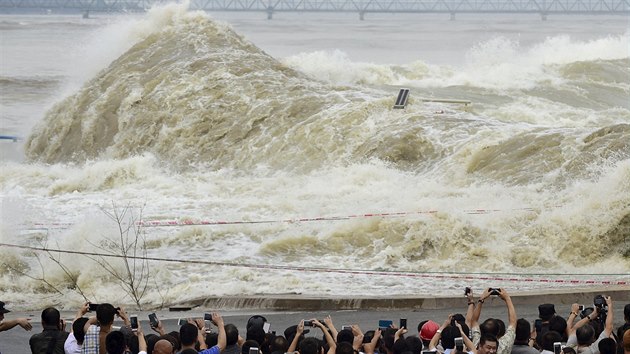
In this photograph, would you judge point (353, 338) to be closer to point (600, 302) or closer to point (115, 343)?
point (115, 343)

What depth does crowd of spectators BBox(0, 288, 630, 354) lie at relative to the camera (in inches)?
333

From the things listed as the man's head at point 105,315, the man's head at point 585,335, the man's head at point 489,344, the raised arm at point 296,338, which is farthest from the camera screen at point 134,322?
the man's head at point 585,335

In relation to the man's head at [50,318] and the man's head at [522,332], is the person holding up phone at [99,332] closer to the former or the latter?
the man's head at [50,318]

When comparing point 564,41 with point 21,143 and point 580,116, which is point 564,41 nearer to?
point 580,116

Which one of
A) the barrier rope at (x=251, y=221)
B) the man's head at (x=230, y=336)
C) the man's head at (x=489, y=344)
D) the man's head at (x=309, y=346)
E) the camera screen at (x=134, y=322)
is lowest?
the barrier rope at (x=251, y=221)

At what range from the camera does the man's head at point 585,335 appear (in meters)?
8.82

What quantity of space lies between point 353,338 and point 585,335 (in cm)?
151

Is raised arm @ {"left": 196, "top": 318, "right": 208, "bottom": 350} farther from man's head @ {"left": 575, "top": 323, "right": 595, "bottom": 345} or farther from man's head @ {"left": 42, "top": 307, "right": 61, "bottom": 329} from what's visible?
man's head @ {"left": 575, "top": 323, "right": 595, "bottom": 345}

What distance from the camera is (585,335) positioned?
347 inches

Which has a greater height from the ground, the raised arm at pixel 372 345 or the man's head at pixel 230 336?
the raised arm at pixel 372 345

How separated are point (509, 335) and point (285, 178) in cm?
1657

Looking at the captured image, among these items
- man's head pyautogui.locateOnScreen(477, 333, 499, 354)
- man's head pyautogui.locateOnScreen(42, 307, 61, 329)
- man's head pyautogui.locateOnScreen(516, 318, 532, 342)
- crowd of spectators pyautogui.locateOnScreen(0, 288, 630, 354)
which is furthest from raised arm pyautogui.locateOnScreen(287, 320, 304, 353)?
man's head pyautogui.locateOnScreen(42, 307, 61, 329)

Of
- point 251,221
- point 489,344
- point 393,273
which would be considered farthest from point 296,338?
point 251,221

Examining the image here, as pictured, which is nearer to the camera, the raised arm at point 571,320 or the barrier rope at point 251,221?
the raised arm at point 571,320
